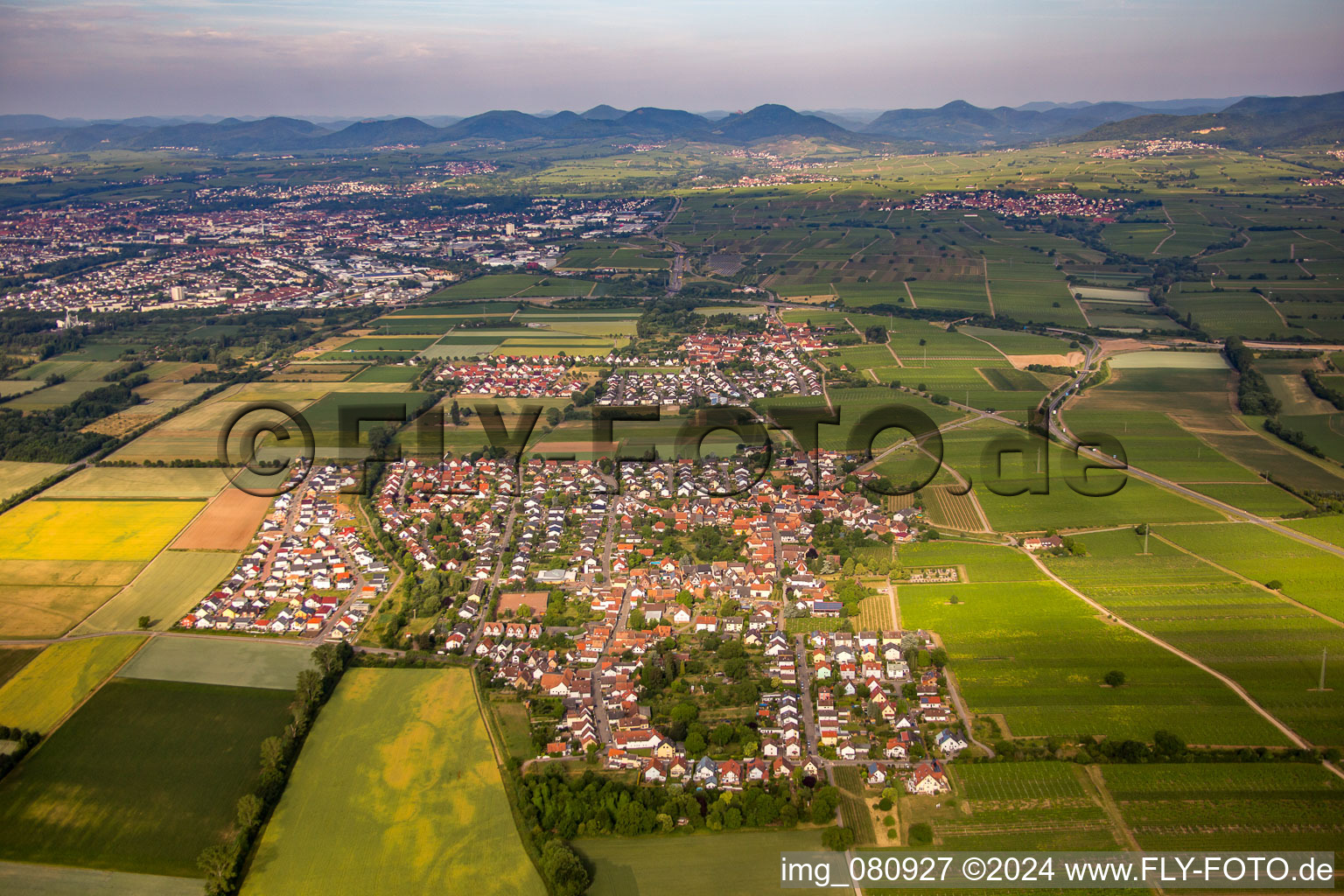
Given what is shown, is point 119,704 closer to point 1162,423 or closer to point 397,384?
point 397,384

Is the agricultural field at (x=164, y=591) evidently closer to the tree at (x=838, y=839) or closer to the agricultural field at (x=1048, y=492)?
the tree at (x=838, y=839)

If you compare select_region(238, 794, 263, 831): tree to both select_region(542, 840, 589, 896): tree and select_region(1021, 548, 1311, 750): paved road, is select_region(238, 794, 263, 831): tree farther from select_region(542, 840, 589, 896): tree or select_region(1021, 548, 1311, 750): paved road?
select_region(1021, 548, 1311, 750): paved road

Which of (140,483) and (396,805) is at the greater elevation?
(140,483)

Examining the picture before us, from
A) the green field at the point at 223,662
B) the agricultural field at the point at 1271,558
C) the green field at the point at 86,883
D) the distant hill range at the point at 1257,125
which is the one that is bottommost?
the green field at the point at 86,883

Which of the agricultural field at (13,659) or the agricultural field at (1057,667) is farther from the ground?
the agricultural field at (1057,667)

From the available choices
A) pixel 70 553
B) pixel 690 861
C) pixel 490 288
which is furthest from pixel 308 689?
pixel 490 288

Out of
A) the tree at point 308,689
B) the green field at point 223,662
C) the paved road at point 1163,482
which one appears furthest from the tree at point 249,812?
the paved road at point 1163,482

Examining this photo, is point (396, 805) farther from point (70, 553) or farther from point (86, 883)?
point (70, 553)
